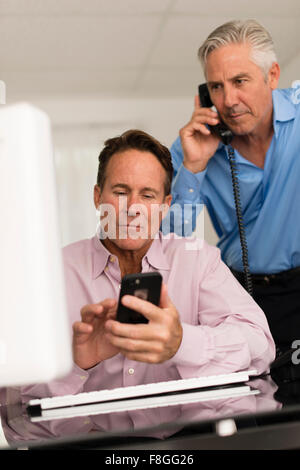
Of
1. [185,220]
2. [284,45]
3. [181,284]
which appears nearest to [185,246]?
[181,284]

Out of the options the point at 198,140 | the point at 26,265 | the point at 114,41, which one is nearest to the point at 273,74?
the point at 198,140

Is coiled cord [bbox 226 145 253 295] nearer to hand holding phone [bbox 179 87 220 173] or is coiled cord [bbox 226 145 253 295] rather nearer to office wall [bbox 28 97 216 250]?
hand holding phone [bbox 179 87 220 173]

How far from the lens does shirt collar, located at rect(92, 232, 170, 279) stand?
131cm

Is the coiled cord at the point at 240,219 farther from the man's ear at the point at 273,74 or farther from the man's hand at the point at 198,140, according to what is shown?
the man's ear at the point at 273,74

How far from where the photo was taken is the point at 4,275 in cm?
49

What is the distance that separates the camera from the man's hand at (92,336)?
2.88ft

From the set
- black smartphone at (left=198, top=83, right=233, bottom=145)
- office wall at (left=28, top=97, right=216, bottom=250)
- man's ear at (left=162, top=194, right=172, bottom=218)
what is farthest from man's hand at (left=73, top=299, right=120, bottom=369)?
office wall at (left=28, top=97, right=216, bottom=250)

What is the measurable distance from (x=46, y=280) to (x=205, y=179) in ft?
4.47

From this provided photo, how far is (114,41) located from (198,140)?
164cm

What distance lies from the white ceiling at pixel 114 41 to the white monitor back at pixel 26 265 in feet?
7.97

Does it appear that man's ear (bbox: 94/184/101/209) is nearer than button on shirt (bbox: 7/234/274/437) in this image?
No

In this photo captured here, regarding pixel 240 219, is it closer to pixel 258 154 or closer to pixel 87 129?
pixel 258 154

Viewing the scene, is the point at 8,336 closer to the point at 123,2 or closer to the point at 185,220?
the point at 185,220

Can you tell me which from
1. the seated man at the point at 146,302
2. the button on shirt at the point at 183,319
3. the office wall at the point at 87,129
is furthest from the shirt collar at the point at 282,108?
the office wall at the point at 87,129
